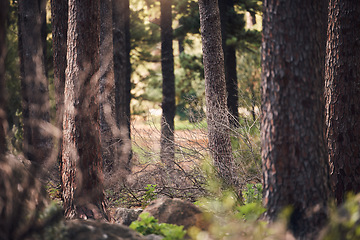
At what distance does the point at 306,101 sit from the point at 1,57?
324cm

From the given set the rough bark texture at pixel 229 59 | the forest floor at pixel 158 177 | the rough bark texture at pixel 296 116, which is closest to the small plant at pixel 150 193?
the forest floor at pixel 158 177

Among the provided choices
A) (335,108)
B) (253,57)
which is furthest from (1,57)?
(253,57)

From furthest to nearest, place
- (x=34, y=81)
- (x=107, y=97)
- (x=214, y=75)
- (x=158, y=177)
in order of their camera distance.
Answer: (x=34, y=81)
(x=107, y=97)
(x=214, y=75)
(x=158, y=177)

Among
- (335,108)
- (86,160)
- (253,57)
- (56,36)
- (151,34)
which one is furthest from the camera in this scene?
(151,34)

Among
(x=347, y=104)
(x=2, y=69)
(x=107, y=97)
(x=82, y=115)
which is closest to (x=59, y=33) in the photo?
(x=82, y=115)

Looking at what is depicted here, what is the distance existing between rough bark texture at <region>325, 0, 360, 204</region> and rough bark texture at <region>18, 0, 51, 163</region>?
898 cm

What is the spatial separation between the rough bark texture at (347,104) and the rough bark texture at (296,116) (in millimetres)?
1695

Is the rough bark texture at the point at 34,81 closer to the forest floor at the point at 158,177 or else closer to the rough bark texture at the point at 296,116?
the forest floor at the point at 158,177

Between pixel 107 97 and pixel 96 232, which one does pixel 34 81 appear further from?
pixel 96 232

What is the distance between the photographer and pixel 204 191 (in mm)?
7031

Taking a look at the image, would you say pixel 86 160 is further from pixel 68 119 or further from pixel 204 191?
pixel 204 191

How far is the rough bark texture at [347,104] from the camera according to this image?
5.75 meters

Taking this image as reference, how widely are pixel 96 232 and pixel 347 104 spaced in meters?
3.97

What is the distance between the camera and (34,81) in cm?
1284
